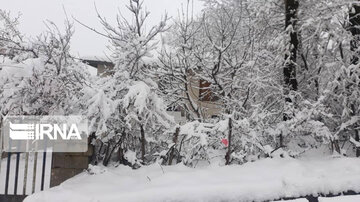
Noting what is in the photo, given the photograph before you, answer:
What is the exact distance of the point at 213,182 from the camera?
11.1 ft

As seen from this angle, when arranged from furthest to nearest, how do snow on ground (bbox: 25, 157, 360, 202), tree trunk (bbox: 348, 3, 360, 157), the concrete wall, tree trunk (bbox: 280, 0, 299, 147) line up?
tree trunk (bbox: 280, 0, 299, 147) < tree trunk (bbox: 348, 3, 360, 157) < the concrete wall < snow on ground (bbox: 25, 157, 360, 202)

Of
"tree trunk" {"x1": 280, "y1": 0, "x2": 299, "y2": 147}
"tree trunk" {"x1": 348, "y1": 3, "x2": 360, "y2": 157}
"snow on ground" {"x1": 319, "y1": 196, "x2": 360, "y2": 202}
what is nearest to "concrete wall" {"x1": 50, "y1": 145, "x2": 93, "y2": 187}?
"snow on ground" {"x1": 319, "y1": 196, "x2": 360, "y2": 202}

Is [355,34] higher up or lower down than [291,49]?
higher up

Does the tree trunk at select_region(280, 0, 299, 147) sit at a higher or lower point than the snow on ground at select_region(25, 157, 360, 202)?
higher

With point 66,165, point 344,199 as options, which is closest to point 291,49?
point 344,199

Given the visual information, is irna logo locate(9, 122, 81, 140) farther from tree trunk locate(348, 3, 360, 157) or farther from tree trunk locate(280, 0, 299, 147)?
tree trunk locate(348, 3, 360, 157)

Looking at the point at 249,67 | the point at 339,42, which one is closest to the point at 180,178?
the point at 249,67

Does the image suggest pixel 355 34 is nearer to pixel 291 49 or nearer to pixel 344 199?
pixel 291 49

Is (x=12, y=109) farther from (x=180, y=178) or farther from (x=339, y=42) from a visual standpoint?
(x=339, y=42)

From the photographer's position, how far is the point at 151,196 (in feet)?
9.13

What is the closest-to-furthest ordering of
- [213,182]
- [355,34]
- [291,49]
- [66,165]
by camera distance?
[213,182] < [66,165] < [355,34] < [291,49]

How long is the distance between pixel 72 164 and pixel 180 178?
58.7 inches

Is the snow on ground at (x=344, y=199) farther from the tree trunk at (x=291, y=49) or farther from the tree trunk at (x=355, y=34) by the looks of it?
the tree trunk at (x=291, y=49)

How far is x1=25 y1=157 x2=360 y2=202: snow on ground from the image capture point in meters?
2.78
